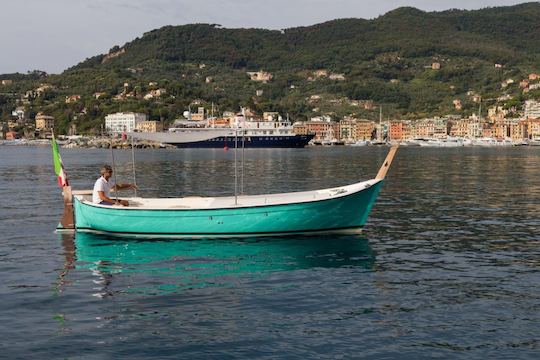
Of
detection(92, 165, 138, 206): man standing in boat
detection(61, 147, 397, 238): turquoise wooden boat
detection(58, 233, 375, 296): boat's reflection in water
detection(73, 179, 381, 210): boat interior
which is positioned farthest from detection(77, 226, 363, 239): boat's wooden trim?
detection(92, 165, 138, 206): man standing in boat

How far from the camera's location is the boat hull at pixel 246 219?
75.8 ft

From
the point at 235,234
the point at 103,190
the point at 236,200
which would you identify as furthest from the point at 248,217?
the point at 103,190

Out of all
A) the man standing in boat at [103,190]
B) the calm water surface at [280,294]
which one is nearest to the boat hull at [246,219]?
the man standing in boat at [103,190]

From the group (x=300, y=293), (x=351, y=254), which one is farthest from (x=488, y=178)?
(x=300, y=293)

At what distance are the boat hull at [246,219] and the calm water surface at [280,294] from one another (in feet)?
1.39

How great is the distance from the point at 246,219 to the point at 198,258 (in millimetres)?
2749

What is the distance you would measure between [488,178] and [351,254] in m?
37.4

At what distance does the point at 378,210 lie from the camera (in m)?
33.5

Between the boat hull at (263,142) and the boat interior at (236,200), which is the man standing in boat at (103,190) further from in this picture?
the boat hull at (263,142)

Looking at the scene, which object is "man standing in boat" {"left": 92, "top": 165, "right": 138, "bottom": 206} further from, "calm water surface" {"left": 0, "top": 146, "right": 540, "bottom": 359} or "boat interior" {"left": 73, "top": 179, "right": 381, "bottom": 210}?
"calm water surface" {"left": 0, "top": 146, "right": 540, "bottom": 359}

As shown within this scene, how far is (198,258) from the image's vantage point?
827 inches

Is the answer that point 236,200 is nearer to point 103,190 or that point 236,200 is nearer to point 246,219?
point 246,219

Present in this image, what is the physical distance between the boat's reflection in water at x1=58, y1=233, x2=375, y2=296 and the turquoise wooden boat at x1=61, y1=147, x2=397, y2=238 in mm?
330

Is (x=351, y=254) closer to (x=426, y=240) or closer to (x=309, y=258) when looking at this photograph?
(x=309, y=258)
